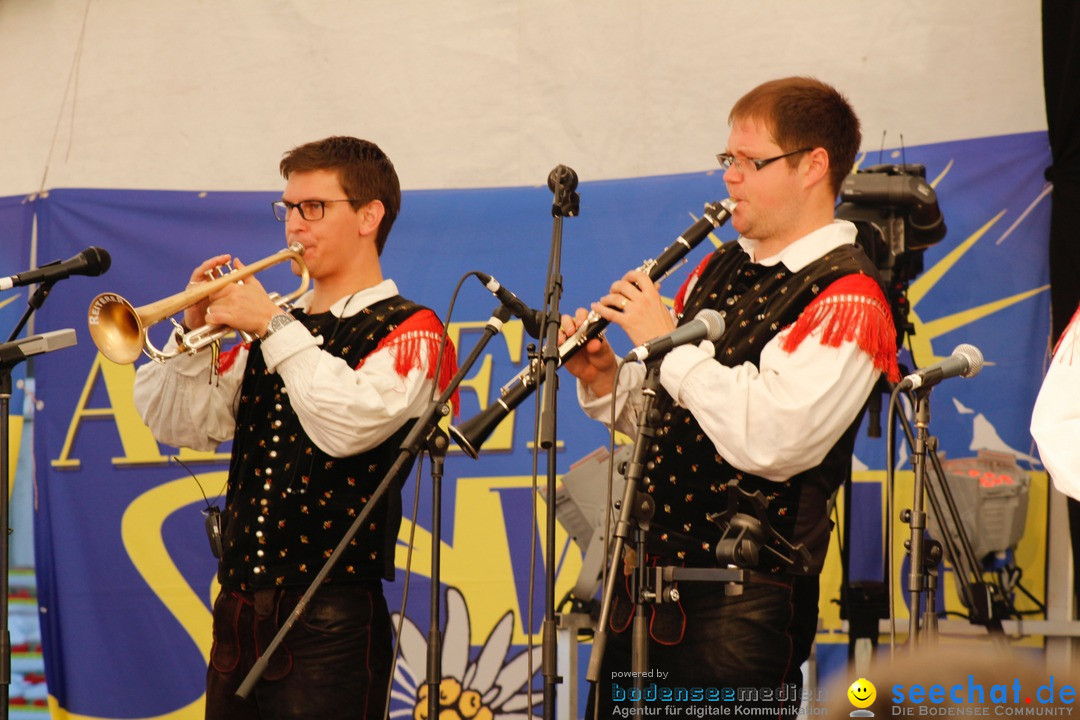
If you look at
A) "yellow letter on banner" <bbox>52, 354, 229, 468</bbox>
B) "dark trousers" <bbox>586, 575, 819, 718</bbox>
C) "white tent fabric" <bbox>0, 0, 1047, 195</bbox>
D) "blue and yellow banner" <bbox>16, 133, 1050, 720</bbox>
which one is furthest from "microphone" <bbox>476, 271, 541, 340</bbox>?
"yellow letter on banner" <bbox>52, 354, 229, 468</bbox>

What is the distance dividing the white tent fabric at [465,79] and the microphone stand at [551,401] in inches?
82.3

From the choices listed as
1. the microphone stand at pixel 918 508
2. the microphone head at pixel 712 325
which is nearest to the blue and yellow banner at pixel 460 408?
the microphone stand at pixel 918 508

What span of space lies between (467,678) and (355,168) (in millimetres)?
1930

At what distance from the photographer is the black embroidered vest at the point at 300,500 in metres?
2.92

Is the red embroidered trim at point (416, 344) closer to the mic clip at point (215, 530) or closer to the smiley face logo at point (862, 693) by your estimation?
the mic clip at point (215, 530)

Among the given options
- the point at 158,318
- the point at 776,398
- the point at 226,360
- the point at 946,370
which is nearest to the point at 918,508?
the point at 946,370

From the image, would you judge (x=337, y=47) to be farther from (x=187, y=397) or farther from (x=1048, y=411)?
(x=1048, y=411)

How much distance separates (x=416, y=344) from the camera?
10.0 ft

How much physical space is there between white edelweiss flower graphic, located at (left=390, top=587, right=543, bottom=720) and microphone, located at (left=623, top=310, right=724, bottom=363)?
216cm

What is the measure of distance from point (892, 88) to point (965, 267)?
711mm

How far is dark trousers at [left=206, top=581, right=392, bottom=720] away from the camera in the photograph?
9.29ft

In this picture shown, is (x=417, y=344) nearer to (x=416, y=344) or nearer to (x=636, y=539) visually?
(x=416, y=344)

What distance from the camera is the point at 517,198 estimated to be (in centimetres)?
466

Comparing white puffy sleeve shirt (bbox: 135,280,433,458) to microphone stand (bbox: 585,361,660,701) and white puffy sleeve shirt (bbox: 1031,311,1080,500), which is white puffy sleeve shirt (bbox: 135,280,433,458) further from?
white puffy sleeve shirt (bbox: 1031,311,1080,500)
